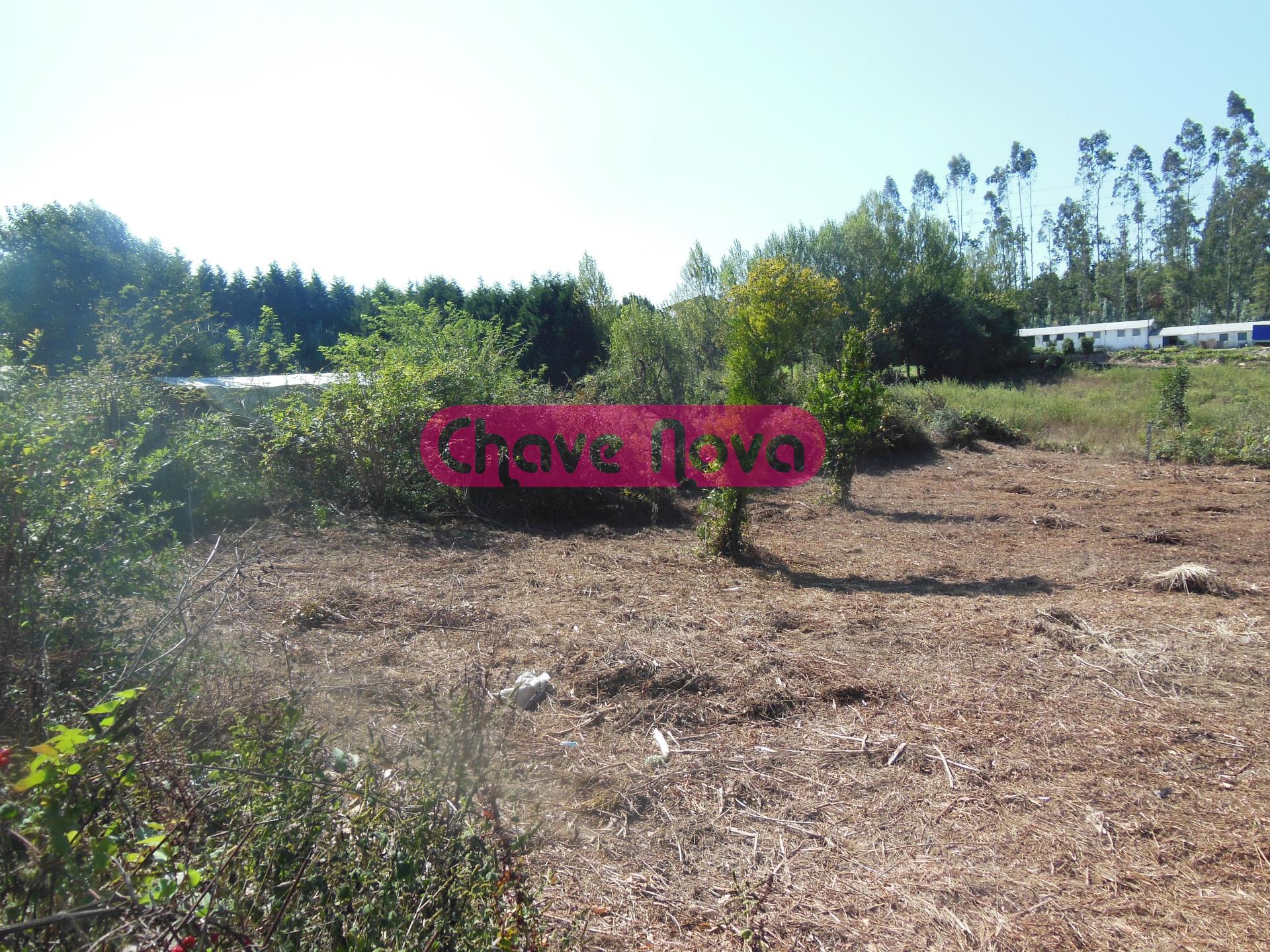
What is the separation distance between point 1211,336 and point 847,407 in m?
45.9

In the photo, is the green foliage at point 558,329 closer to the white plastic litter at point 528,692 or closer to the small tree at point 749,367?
the small tree at point 749,367

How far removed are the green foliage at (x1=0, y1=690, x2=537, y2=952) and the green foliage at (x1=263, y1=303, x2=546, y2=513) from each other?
236 inches

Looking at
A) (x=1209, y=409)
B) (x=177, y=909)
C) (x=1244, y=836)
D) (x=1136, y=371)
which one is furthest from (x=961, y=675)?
(x=1136, y=371)

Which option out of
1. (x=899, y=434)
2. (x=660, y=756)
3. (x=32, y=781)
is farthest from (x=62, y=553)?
(x=899, y=434)

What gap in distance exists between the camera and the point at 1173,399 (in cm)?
1502

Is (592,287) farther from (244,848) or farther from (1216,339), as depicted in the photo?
(1216,339)

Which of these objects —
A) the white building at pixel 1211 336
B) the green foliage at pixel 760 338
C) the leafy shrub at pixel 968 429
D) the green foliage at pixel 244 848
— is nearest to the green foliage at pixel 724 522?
the green foliage at pixel 760 338

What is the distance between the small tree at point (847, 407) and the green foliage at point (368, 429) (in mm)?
4336

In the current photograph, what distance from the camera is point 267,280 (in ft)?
91.7

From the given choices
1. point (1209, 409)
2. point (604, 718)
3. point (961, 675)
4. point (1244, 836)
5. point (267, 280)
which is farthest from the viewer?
point (267, 280)

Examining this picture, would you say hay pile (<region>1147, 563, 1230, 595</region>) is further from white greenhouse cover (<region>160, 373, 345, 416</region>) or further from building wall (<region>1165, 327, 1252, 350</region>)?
building wall (<region>1165, 327, 1252, 350</region>)

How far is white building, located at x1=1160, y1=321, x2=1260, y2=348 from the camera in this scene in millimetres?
40031

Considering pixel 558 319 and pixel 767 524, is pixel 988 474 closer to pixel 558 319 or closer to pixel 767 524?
pixel 767 524

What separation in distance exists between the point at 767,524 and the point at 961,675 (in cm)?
481
